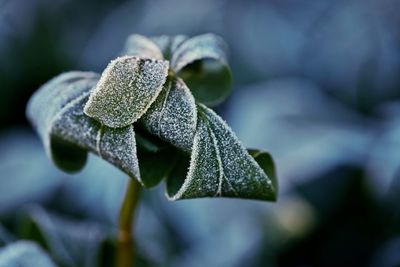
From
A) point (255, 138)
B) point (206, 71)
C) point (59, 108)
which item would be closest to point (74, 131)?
point (59, 108)

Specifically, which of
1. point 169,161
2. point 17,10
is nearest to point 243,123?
point 17,10

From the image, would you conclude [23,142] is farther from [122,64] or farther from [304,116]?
[122,64]

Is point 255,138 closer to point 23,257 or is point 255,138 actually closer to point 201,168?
point 23,257

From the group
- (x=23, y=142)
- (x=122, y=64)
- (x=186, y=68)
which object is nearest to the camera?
(x=122, y=64)

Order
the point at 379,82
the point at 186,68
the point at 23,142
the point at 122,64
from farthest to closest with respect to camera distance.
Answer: the point at 379,82 → the point at 23,142 → the point at 186,68 → the point at 122,64

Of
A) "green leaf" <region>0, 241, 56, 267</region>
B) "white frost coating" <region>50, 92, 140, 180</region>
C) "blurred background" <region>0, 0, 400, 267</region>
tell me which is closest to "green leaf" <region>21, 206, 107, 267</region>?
"blurred background" <region>0, 0, 400, 267</region>

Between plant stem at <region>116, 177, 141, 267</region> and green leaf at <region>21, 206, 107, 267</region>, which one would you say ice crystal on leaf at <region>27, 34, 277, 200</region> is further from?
green leaf at <region>21, 206, 107, 267</region>

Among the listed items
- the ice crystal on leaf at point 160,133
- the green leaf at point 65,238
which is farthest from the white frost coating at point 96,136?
the green leaf at point 65,238
